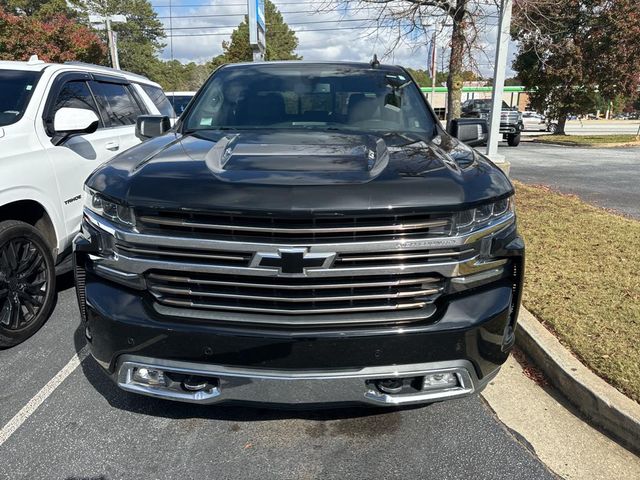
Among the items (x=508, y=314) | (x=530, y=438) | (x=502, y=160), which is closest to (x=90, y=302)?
(x=508, y=314)

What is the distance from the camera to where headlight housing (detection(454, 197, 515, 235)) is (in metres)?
2.25

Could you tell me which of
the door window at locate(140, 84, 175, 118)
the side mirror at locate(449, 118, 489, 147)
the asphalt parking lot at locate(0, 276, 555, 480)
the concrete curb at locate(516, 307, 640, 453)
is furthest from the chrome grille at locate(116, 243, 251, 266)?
the door window at locate(140, 84, 175, 118)

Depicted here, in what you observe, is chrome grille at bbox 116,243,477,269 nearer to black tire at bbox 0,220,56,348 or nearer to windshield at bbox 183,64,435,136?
windshield at bbox 183,64,435,136

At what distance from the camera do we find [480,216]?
232 cm

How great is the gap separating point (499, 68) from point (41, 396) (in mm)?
8303

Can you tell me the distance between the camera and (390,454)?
8.61 feet

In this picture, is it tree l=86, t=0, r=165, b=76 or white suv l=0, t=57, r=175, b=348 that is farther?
tree l=86, t=0, r=165, b=76

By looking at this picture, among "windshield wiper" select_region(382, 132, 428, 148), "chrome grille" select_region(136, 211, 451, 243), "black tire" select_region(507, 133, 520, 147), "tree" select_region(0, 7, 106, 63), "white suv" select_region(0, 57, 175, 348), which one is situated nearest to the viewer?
"chrome grille" select_region(136, 211, 451, 243)

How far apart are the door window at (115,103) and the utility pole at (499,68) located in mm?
5445

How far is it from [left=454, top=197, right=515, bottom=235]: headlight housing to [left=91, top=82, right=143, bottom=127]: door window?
4.37 metres

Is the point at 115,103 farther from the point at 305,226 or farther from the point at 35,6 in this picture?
the point at 35,6

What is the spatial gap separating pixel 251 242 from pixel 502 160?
784cm

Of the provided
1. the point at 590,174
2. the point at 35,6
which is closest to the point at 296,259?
the point at 590,174

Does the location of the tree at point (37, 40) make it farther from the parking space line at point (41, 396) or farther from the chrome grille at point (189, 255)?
the chrome grille at point (189, 255)
